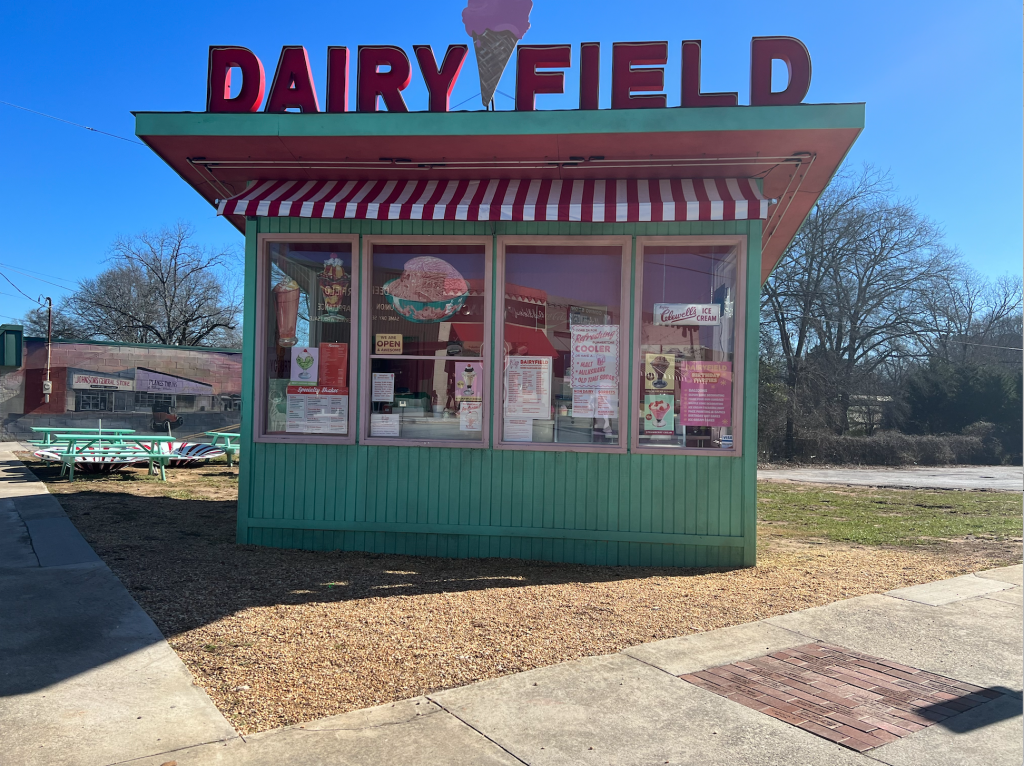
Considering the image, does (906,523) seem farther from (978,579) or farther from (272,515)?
(272,515)

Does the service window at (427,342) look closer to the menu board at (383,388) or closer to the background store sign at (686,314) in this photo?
the menu board at (383,388)

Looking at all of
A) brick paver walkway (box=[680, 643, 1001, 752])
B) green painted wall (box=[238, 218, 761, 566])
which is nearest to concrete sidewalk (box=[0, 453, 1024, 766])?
brick paver walkway (box=[680, 643, 1001, 752])

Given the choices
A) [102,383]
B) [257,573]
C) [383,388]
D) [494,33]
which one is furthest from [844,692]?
[102,383]

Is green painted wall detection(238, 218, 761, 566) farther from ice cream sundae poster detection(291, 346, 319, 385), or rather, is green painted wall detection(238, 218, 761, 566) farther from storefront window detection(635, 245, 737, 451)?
ice cream sundae poster detection(291, 346, 319, 385)

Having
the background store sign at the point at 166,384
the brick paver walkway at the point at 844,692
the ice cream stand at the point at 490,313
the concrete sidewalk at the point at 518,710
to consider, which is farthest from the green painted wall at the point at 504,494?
the background store sign at the point at 166,384

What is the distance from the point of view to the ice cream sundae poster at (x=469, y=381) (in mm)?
6969

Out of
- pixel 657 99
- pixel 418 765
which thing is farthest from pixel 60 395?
pixel 418 765

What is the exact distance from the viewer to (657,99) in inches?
253

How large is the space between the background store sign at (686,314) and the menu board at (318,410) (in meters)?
2.96

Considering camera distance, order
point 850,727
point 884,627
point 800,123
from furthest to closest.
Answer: point 800,123 → point 884,627 → point 850,727

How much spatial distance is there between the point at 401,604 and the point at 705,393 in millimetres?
3231

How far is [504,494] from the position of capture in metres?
6.86

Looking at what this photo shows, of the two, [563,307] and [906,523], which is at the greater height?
[563,307]

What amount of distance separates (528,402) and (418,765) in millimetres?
4151
